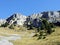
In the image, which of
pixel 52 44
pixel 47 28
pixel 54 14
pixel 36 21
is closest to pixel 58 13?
pixel 54 14

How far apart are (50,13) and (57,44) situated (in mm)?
128406

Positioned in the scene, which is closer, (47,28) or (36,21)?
(47,28)

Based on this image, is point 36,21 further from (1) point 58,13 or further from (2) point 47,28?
(2) point 47,28

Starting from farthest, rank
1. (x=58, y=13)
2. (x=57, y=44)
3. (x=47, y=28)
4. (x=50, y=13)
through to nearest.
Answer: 1. (x=50, y=13)
2. (x=58, y=13)
3. (x=47, y=28)
4. (x=57, y=44)

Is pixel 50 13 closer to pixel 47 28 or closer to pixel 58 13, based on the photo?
pixel 58 13

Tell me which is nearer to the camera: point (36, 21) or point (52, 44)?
point (52, 44)

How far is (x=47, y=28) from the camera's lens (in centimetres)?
6569

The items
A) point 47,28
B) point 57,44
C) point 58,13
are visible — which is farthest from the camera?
point 58,13

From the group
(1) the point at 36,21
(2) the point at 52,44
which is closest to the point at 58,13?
(1) the point at 36,21

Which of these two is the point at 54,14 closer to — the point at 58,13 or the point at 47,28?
the point at 58,13

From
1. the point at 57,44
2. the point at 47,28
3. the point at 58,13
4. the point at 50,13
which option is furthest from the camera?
the point at 50,13

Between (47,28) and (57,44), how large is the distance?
3294 centimetres

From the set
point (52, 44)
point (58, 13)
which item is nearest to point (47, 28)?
point (52, 44)

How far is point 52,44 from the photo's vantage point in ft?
111
